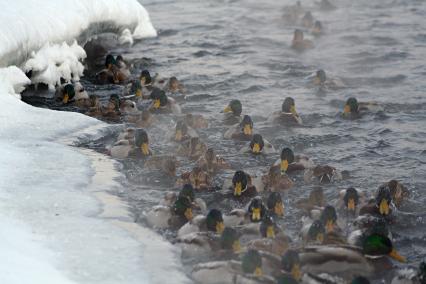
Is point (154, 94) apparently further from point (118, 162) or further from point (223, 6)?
point (223, 6)

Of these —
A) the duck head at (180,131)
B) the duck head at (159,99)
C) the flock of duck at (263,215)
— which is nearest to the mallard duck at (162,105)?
the duck head at (159,99)

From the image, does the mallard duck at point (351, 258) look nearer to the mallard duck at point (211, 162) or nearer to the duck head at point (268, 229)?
the duck head at point (268, 229)

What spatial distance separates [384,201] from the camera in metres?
10.7

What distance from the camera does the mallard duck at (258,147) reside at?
12922mm

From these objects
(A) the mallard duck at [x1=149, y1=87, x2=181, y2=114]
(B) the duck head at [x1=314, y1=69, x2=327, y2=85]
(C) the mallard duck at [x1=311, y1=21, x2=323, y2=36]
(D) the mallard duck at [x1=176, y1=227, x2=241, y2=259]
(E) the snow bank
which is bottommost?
(D) the mallard duck at [x1=176, y1=227, x2=241, y2=259]

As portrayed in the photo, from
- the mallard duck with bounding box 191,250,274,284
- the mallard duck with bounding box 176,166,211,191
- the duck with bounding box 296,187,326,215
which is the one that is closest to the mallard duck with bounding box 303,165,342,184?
the duck with bounding box 296,187,326,215

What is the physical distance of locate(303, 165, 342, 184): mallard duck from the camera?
11883 mm

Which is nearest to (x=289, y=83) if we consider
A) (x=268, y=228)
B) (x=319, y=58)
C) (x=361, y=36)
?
(x=319, y=58)

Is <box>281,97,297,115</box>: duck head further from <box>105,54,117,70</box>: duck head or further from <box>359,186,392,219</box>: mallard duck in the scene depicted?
<box>105,54,117,70</box>: duck head

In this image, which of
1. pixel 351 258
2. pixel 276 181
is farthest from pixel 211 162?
pixel 351 258

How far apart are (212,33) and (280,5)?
513 cm

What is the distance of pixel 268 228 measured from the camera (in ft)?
32.2

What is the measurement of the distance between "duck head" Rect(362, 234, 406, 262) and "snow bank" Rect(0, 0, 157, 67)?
8094 mm

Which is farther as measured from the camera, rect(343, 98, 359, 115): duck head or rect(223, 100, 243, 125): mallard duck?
rect(343, 98, 359, 115): duck head
